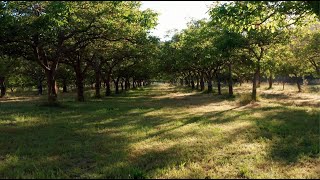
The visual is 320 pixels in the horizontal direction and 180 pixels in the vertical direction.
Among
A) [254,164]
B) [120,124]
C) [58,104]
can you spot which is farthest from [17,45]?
[254,164]

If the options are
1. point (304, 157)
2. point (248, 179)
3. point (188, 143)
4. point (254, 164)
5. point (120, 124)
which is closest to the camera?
point (248, 179)

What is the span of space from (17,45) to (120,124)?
514 inches

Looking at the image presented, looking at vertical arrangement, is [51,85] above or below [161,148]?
above

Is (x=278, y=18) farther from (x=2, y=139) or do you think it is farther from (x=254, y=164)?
(x=2, y=139)

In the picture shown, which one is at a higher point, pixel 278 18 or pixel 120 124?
pixel 278 18

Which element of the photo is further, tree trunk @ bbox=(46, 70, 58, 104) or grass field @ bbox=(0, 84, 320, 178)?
tree trunk @ bbox=(46, 70, 58, 104)

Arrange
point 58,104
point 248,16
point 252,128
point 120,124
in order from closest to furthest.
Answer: point 248,16 → point 252,128 → point 120,124 → point 58,104

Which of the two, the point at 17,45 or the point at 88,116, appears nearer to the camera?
the point at 88,116

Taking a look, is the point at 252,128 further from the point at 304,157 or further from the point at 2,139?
the point at 2,139

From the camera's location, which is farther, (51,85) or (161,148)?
(51,85)

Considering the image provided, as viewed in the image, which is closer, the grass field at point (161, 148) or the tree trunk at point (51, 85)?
the grass field at point (161, 148)

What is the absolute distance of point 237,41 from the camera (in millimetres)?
30719

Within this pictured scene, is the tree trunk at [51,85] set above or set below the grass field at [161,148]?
above

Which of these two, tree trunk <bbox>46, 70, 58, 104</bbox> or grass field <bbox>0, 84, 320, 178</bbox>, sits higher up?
tree trunk <bbox>46, 70, 58, 104</bbox>
